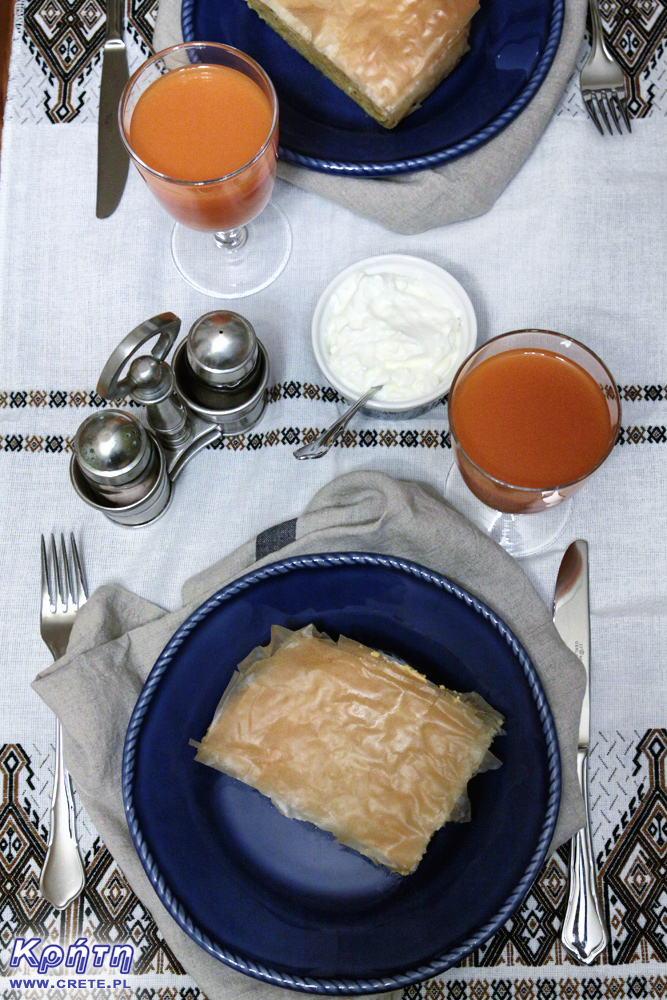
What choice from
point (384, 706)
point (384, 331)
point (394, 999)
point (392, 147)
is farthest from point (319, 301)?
point (394, 999)

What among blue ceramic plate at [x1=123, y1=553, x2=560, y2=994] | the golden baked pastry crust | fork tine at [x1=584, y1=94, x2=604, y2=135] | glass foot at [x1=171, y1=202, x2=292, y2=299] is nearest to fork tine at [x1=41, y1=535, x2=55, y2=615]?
blue ceramic plate at [x1=123, y1=553, x2=560, y2=994]

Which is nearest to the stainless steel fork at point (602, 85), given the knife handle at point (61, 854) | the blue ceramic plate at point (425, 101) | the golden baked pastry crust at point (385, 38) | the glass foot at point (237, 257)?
the blue ceramic plate at point (425, 101)

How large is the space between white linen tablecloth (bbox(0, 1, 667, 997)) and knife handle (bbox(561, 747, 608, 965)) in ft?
0.17

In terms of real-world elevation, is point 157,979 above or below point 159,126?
below

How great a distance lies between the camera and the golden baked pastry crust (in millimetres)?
1289

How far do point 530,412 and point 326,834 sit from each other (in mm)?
675

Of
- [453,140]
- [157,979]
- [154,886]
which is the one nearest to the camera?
[154,886]

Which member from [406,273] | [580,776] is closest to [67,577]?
[406,273]

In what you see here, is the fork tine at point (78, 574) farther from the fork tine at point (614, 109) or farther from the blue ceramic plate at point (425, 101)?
the fork tine at point (614, 109)

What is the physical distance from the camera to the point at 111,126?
143cm

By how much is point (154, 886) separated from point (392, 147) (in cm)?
116

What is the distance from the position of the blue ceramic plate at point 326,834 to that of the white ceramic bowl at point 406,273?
0.25m

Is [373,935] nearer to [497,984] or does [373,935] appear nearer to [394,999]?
[394,999]

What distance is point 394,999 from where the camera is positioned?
1.17m
